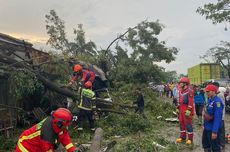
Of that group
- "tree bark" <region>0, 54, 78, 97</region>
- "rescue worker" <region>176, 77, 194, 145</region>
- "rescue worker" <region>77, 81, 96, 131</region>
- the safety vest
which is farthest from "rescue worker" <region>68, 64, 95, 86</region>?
the safety vest

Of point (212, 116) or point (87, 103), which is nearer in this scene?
point (212, 116)

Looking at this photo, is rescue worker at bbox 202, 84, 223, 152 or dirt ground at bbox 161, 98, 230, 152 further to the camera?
dirt ground at bbox 161, 98, 230, 152

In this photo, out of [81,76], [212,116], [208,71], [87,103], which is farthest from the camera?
[208,71]

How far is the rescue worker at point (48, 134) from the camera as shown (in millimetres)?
4801

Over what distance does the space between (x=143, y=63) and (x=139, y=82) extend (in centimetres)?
155

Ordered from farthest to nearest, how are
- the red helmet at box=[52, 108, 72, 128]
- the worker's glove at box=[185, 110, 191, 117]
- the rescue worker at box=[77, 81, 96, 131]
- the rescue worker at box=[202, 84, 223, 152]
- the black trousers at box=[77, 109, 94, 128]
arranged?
the black trousers at box=[77, 109, 94, 128]
the rescue worker at box=[77, 81, 96, 131]
the worker's glove at box=[185, 110, 191, 117]
the rescue worker at box=[202, 84, 223, 152]
the red helmet at box=[52, 108, 72, 128]

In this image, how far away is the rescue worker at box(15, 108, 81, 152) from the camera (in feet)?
15.8

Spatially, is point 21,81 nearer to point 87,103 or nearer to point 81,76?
point 87,103

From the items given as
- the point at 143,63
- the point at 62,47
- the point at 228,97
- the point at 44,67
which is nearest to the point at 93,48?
the point at 62,47

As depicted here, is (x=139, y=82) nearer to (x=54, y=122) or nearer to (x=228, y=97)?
(x=228, y=97)

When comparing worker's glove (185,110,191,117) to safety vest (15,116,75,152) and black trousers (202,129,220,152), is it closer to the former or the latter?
black trousers (202,129,220,152)

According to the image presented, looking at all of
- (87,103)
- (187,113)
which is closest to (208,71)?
(87,103)

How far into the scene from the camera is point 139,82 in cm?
2450

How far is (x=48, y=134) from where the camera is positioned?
190 inches
